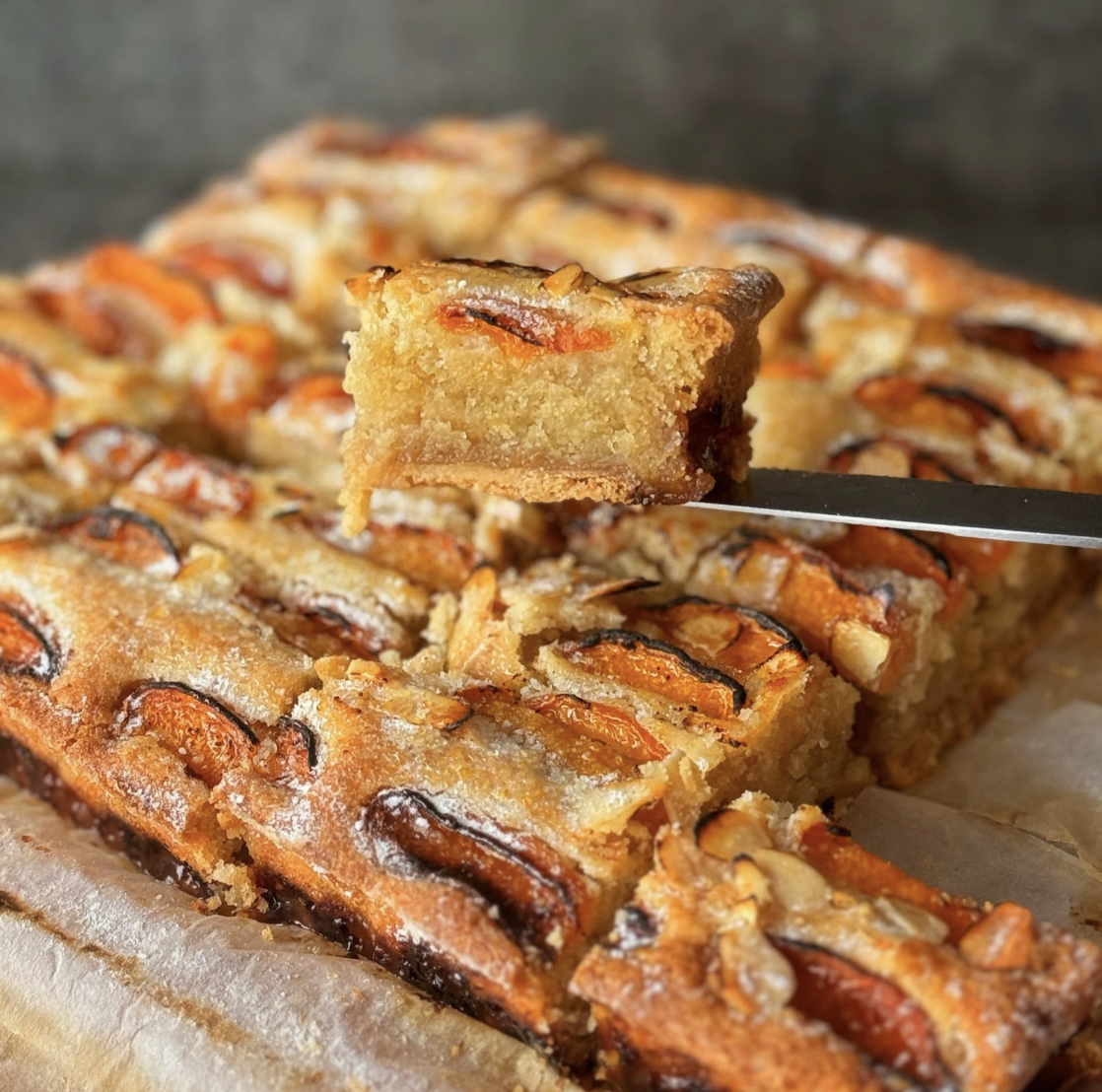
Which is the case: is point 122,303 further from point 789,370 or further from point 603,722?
point 603,722

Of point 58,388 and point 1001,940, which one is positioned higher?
point 1001,940

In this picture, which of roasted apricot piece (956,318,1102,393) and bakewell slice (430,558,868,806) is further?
roasted apricot piece (956,318,1102,393)

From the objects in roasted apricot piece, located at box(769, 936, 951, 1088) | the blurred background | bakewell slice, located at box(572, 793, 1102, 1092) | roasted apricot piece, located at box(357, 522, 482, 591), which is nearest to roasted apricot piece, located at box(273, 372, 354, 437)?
roasted apricot piece, located at box(357, 522, 482, 591)

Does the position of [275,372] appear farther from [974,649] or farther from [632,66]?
[632,66]

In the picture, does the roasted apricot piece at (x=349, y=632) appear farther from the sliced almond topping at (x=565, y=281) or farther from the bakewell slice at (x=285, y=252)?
the bakewell slice at (x=285, y=252)

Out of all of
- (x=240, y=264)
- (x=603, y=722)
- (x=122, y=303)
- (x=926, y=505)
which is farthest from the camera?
(x=240, y=264)

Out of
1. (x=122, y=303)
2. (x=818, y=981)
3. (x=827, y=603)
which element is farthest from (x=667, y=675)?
(x=122, y=303)

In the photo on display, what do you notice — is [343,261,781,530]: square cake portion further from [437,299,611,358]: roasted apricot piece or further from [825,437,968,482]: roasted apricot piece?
[825,437,968,482]: roasted apricot piece
